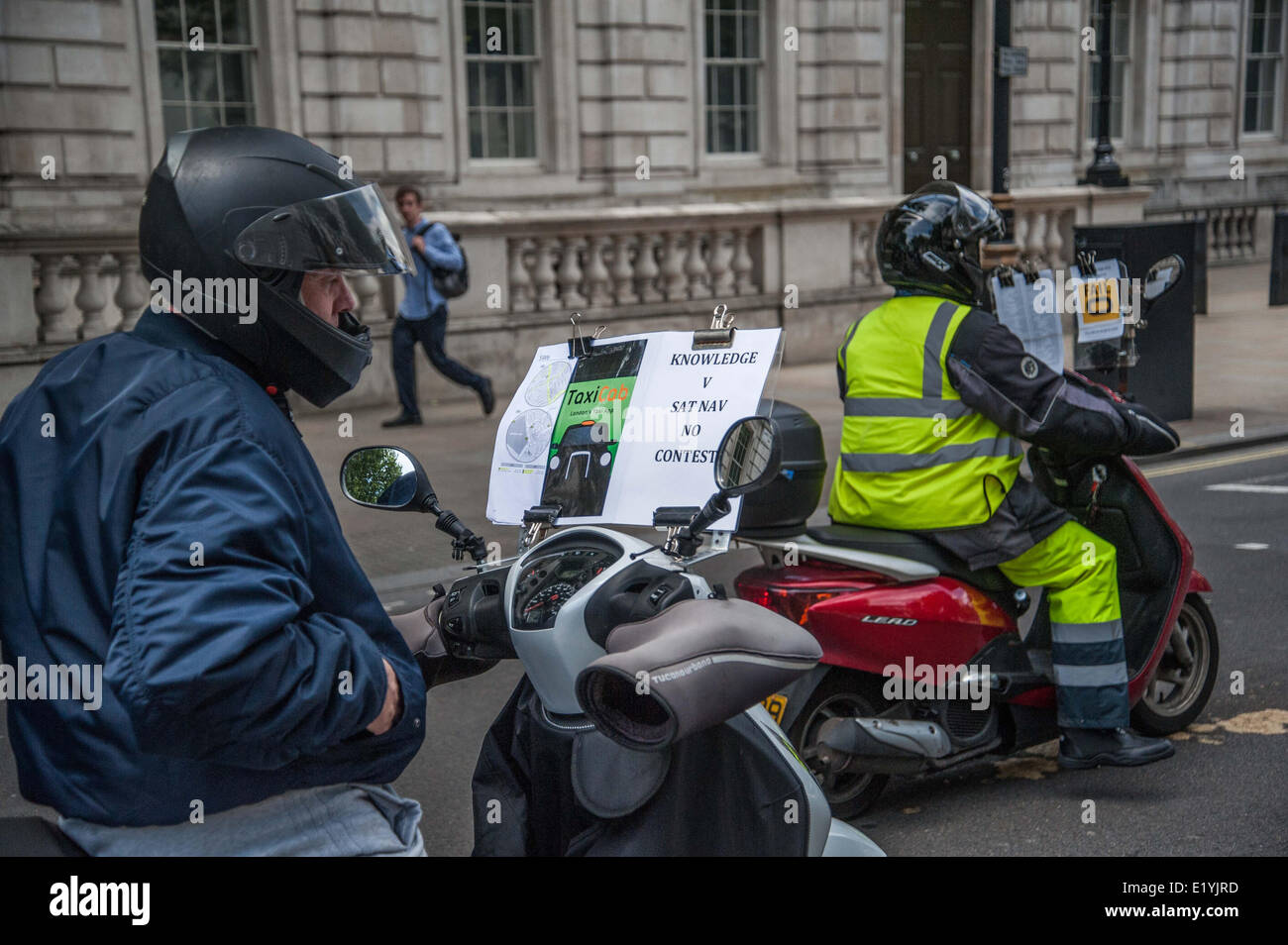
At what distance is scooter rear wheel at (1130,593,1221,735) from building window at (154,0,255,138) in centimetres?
1055

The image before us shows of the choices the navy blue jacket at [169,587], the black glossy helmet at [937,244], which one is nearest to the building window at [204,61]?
the black glossy helmet at [937,244]

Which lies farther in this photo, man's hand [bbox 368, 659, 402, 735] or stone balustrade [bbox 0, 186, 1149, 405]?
stone balustrade [bbox 0, 186, 1149, 405]

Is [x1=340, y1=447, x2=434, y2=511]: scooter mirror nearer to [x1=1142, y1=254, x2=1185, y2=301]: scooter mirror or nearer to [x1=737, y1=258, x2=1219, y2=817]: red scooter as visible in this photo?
[x1=737, y1=258, x2=1219, y2=817]: red scooter

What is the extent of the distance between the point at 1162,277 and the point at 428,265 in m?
7.94

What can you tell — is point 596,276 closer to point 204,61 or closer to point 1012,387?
point 204,61

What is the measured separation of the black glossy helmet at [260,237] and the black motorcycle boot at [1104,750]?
3.12m

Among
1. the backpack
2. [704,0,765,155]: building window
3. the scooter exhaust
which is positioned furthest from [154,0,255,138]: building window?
the scooter exhaust

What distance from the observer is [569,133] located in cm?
1562

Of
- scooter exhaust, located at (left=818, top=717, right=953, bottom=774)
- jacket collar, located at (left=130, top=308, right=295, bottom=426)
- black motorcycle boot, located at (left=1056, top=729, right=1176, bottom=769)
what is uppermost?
jacket collar, located at (left=130, top=308, right=295, bottom=426)

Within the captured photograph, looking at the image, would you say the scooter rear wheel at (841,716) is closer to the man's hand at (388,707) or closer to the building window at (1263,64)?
the man's hand at (388,707)

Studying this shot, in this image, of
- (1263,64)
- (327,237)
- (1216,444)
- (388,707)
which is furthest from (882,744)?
(1263,64)

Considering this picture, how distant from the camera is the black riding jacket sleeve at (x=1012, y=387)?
4078mm

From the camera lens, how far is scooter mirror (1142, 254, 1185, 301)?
4.57 meters
